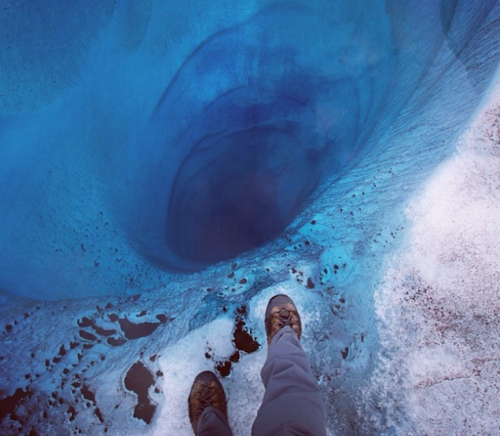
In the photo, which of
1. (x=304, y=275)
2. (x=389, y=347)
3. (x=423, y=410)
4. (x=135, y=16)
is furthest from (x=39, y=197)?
(x=423, y=410)

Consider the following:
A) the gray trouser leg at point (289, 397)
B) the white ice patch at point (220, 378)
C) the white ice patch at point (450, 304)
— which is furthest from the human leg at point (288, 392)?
the white ice patch at point (450, 304)

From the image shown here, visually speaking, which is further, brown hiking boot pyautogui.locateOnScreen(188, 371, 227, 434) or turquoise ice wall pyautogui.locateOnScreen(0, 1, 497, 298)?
turquoise ice wall pyautogui.locateOnScreen(0, 1, 497, 298)

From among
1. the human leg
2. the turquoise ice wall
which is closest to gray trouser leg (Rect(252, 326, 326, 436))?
the human leg

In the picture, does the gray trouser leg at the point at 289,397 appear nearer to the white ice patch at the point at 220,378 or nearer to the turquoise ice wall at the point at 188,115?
the white ice patch at the point at 220,378

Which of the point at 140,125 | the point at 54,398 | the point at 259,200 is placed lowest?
the point at 54,398

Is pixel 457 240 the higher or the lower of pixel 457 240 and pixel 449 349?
the higher

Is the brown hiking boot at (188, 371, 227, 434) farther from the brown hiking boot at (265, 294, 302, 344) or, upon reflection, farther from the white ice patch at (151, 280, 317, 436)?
the brown hiking boot at (265, 294, 302, 344)

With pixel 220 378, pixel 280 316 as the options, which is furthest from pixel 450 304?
pixel 220 378

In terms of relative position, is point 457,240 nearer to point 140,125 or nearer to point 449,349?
point 449,349
